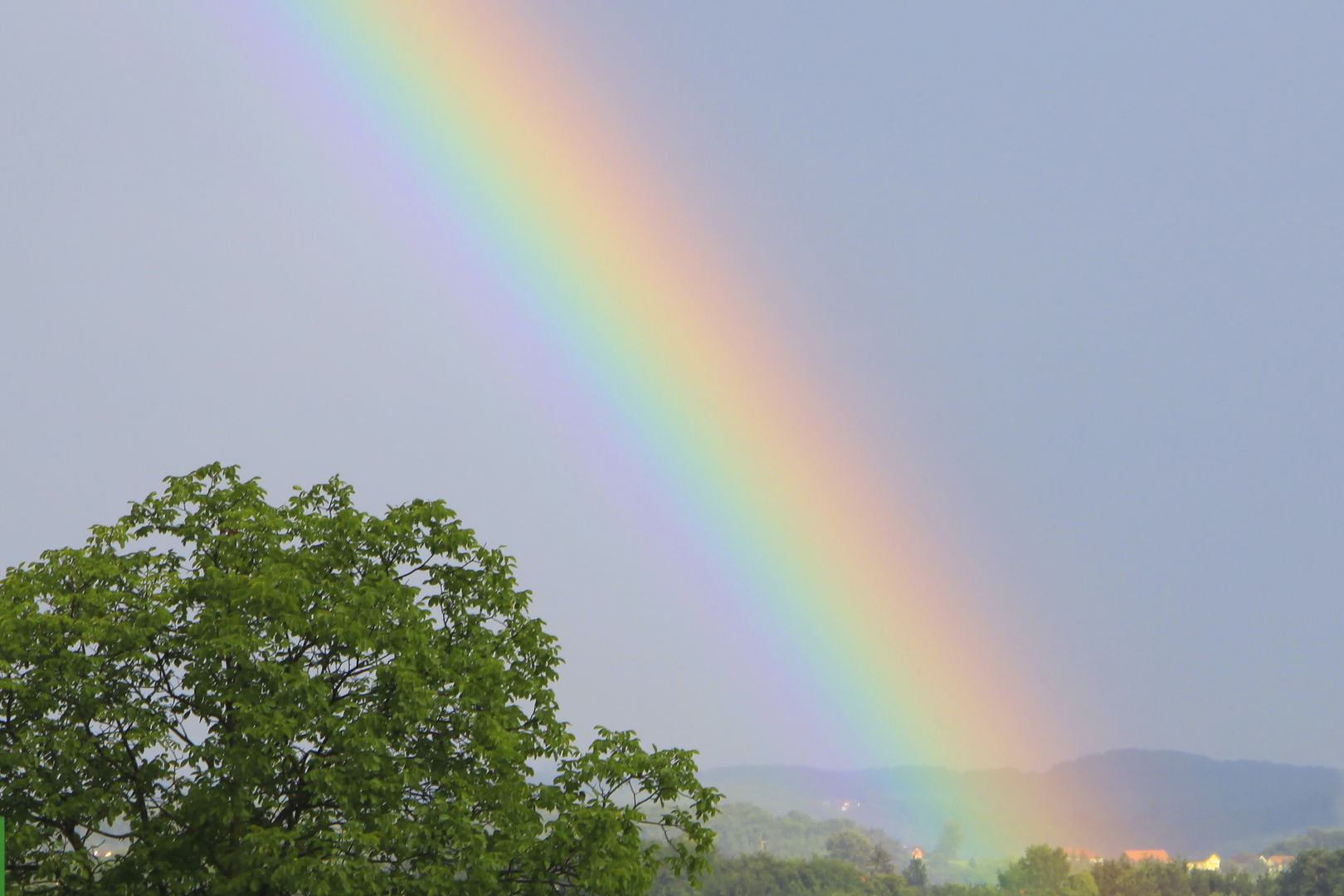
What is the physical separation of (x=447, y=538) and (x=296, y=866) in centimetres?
564

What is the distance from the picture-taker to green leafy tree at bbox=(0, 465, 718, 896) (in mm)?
16188

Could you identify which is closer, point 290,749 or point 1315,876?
point 290,749

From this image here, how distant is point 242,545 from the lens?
61.9ft

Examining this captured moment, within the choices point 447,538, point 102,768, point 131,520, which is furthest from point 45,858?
point 447,538

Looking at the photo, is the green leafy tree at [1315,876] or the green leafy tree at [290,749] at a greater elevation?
the green leafy tree at [1315,876]

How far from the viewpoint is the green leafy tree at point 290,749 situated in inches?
637

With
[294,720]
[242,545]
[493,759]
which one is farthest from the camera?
[242,545]

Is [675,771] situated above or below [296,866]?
above

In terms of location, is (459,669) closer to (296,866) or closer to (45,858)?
(296,866)

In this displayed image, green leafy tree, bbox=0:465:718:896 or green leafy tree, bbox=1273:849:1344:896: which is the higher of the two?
green leafy tree, bbox=1273:849:1344:896

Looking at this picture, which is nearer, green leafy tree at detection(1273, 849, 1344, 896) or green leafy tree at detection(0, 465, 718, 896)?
green leafy tree at detection(0, 465, 718, 896)

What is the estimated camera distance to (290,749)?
648 inches

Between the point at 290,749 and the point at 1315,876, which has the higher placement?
the point at 1315,876

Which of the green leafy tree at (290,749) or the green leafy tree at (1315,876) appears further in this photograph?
the green leafy tree at (1315,876)
